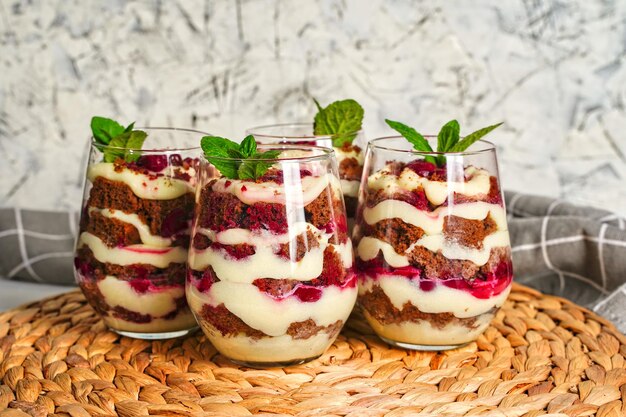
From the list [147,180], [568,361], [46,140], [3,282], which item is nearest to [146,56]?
[46,140]

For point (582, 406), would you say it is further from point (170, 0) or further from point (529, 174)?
point (170, 0)

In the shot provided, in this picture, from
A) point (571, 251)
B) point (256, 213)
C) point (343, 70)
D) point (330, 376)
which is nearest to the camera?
point (256, 213)

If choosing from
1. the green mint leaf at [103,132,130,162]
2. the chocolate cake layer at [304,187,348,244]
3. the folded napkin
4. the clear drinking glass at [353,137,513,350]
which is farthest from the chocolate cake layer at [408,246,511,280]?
the folded napkin

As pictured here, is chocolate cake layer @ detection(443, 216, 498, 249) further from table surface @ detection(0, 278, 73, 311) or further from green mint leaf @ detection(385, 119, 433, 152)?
table surface @ detection(0, 278, 73, 311)

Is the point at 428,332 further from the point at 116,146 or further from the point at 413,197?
the point at 116,146

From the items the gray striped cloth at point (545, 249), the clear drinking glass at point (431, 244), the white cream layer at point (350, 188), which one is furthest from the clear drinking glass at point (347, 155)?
the gray striped cloth at point (545, 249)

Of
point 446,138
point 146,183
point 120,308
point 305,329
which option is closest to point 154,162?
point 146,183
